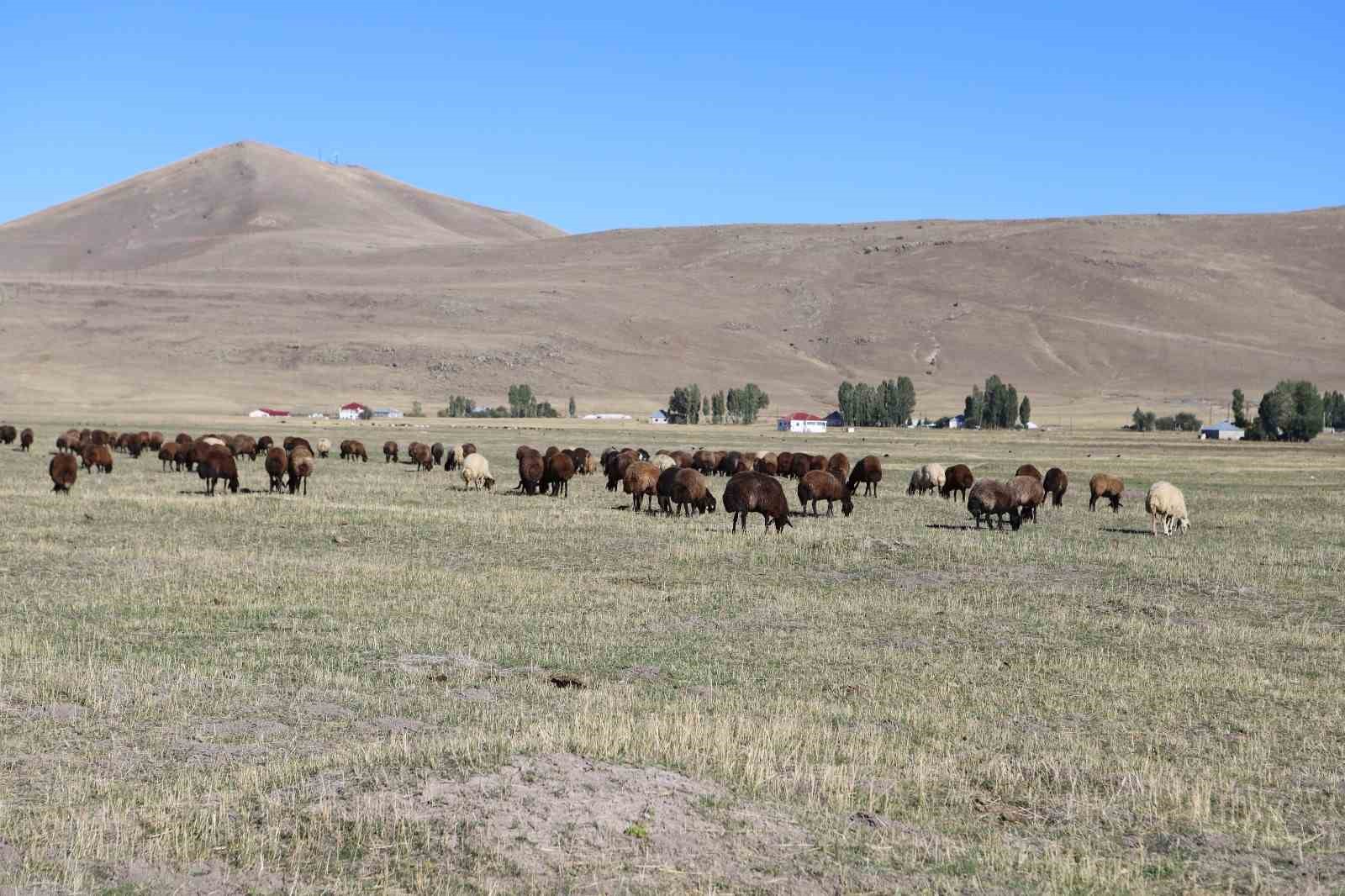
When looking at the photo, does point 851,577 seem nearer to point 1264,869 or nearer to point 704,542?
point 704,542

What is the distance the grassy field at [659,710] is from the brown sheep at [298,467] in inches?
309

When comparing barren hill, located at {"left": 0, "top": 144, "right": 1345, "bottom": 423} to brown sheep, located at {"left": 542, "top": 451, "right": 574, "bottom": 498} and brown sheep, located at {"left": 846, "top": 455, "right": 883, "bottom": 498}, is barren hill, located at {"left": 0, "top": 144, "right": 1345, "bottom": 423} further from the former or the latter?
brown sheep, located at {"left": 846, "top": 455, "right": 883, "bottom": 498}

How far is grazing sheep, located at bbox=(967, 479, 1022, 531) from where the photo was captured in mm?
27391

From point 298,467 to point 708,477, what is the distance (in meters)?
14.7

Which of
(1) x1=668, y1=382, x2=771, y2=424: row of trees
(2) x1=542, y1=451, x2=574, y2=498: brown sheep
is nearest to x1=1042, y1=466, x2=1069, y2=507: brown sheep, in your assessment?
(2) x1=542, y1=451, x2=574, y2=498: brown sheep

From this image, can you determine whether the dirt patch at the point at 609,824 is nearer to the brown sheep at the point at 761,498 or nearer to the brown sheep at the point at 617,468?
the brown sheep at the point at 761,498

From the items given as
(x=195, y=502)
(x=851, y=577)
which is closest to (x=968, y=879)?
(x=851, y=577)

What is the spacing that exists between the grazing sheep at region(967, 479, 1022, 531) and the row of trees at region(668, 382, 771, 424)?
308 ft

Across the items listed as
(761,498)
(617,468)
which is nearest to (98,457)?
(617,468)

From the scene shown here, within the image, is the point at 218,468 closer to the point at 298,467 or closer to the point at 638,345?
the point at 298,467

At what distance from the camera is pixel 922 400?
153 metres

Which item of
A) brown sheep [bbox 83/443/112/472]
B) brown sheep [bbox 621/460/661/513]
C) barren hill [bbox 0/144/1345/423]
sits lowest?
brown sheep [bbox 621/460/661/513]

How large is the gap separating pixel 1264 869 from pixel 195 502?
25087 mm

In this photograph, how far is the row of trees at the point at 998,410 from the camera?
382 ft
